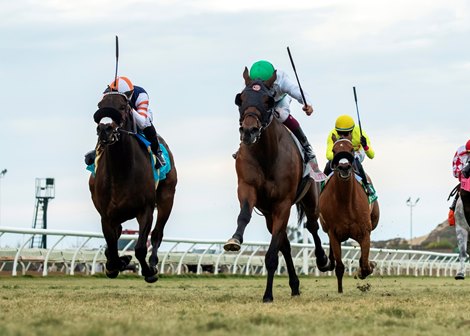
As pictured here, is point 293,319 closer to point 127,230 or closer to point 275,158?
point 275,158

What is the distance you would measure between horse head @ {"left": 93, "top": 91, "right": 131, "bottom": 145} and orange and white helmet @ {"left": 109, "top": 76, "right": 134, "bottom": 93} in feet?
1.90

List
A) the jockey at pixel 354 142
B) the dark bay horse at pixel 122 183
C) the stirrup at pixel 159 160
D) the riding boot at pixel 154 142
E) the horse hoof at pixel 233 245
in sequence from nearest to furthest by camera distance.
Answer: the horse hoof at pixel 233 245, the dark bay horse at pixel 122 183, the riding boot at pixel 154 142, the stirrup at pixel 159 160, the jockey at pixel 354 142

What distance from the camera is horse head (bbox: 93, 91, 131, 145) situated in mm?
8984

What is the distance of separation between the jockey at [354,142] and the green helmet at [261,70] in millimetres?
2178

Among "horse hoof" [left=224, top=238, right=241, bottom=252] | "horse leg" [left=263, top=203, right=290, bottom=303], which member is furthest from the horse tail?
"horse hoof" [left=224, top=238, right=241, bottom=252]

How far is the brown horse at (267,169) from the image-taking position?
336 inches

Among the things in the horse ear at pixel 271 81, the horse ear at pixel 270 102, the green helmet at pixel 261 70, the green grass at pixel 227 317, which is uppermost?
the green helmet at pixel 261 70

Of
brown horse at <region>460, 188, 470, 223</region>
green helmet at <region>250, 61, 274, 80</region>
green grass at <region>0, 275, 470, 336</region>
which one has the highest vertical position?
green helmet at <region>250, 61, 274, 80</region>

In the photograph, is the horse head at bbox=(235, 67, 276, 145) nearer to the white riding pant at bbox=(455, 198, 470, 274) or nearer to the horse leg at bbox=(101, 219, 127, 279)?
the horse leg at bbox=(101, 219, 127, 279)

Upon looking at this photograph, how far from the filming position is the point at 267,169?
904cm

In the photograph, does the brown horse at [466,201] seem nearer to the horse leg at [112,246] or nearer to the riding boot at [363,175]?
the riding boot at [363,175]

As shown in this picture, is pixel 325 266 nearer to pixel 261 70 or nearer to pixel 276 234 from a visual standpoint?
pixel 276 234

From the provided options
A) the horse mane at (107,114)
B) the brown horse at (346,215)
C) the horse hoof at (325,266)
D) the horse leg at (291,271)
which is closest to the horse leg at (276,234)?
the horse leg at (291,271)

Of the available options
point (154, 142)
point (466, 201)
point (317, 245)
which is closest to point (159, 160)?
point (154, 142)
